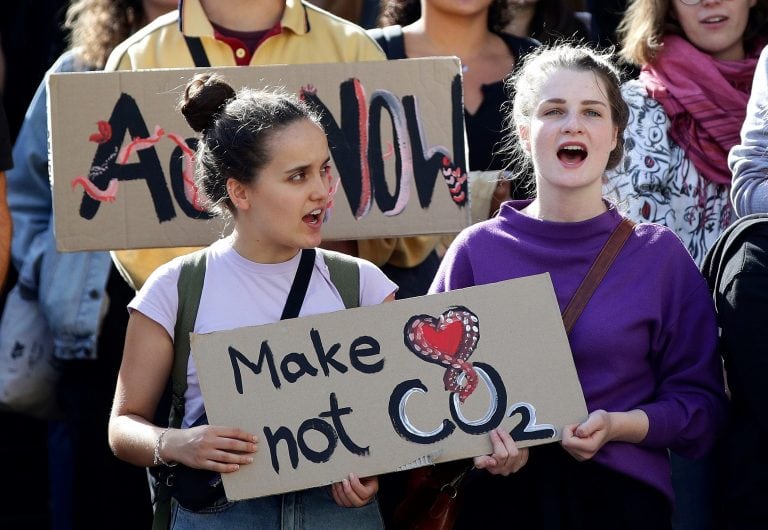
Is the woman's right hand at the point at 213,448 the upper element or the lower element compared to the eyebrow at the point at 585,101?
lower

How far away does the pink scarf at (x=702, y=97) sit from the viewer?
13.4 ft

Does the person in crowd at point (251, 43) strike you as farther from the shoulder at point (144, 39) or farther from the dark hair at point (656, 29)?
the dark hair at point (656, 29)

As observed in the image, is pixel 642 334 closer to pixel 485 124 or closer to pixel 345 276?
pixel 345 276

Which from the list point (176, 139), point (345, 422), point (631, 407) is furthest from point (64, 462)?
point (631, 407)

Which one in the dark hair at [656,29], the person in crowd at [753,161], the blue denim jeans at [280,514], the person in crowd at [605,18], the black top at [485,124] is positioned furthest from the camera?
the person in crowd at [605,18]

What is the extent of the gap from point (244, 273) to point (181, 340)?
210 mm

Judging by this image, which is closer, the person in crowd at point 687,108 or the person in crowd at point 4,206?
the person in crowd at point 4,206

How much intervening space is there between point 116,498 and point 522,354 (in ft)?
6.83

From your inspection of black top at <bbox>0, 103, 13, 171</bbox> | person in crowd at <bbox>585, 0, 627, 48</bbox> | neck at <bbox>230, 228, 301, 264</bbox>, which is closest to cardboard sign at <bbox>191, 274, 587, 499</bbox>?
neck at <bbox>230, 228, 301, 264</bbox>

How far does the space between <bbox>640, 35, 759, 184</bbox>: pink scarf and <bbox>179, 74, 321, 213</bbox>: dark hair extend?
4.53 ft

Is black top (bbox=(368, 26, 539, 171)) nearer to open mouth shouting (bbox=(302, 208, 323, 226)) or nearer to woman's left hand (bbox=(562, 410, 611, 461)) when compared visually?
open mouth shouting (bbox=(302, 208, 323, 226))

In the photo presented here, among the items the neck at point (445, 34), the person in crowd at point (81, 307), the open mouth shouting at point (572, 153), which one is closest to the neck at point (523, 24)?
the neck at point (445, 34)

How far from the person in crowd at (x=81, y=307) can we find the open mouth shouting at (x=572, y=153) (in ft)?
5.71

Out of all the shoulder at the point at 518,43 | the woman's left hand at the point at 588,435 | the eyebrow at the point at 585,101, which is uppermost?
the eyebrow at the point at 585,101
